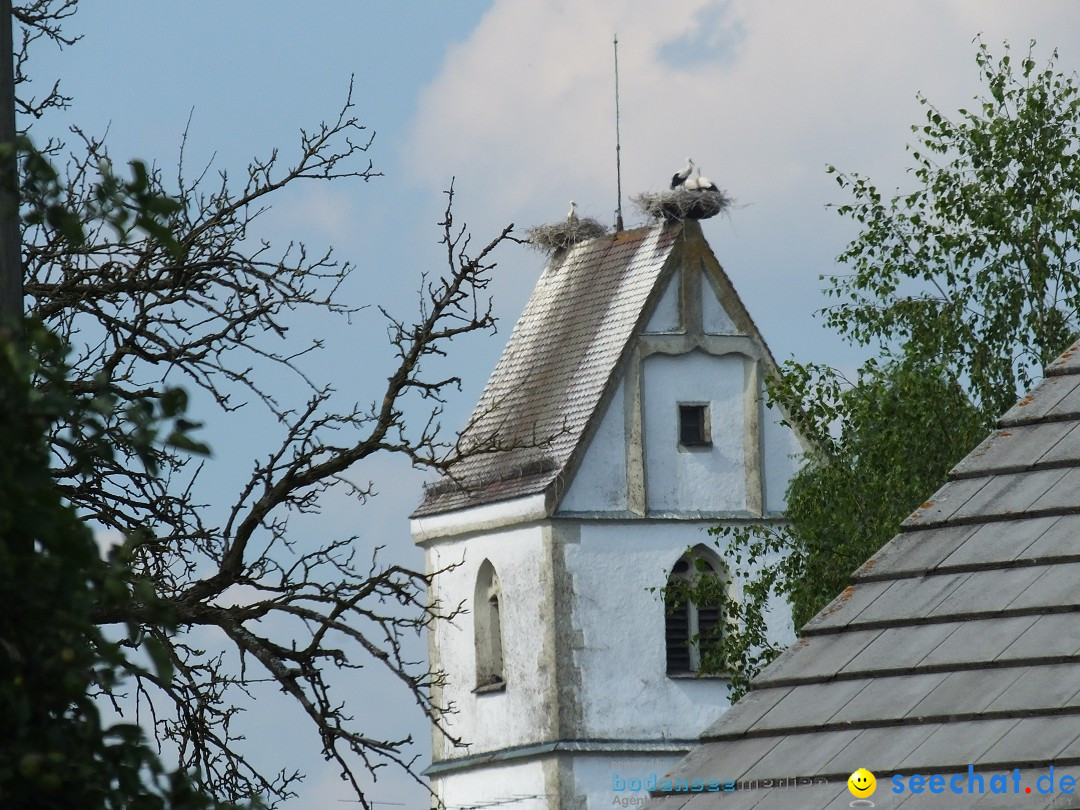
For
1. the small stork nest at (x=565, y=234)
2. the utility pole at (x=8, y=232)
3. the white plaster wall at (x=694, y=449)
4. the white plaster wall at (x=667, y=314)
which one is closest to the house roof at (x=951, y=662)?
the utility pole at (x=8, y=232)

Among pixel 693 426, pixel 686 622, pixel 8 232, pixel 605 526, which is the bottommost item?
pixel 8 232

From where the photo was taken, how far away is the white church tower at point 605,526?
3219 cm

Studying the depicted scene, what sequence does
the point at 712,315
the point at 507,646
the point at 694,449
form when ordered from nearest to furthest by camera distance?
the point at 507,646 < the point at 694,449 < the point at 712,315

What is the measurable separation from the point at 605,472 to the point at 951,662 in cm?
2655

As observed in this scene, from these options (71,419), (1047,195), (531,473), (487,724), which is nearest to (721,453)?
(531,473)

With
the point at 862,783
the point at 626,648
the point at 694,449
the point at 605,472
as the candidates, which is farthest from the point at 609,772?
the point at 862,783

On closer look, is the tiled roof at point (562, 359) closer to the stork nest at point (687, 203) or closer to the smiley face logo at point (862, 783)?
the stork nest at point (687, 203)

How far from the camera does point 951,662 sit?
258 inches

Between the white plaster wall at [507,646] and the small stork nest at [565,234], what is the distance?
17.5 feet

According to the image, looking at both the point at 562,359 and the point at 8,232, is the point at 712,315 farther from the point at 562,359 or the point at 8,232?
the point at 8,232

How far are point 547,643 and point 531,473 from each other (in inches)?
101

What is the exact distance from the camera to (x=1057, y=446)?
23.7 feet

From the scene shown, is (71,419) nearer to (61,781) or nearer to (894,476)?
(61,781)

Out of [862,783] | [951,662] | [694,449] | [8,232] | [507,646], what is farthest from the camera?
Answer: [694,449]
